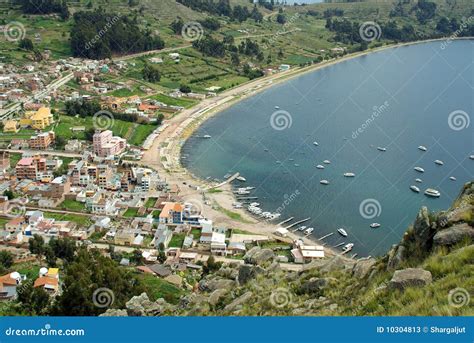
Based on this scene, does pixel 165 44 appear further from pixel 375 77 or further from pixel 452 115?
pixel 452 115

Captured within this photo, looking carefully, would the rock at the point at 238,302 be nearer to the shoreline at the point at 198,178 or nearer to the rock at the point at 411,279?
the rock at the point at 411,279

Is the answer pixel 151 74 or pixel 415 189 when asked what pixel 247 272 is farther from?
pixel 151 74

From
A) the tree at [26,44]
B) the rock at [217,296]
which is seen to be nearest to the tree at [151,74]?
the tree at [26,44]

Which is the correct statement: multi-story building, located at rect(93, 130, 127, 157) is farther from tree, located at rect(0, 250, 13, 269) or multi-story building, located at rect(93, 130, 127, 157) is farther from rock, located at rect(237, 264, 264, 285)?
rock, located at rect(237, 264, 264, 285)

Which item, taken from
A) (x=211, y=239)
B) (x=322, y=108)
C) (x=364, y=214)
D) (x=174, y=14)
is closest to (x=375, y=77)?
(x=322, y=108)

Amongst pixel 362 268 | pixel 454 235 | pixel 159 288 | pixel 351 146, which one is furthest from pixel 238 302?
pixel 351 146

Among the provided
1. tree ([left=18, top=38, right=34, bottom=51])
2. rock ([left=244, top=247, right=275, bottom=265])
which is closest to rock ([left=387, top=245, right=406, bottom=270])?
rock ([left=244, top=247, right=275, bottom=265])
